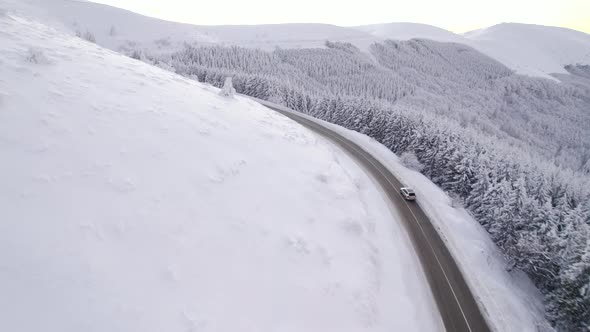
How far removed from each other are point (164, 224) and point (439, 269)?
1910cm

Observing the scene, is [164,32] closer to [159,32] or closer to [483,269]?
[159,32]

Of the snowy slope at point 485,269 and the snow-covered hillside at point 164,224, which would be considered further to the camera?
the snowy slope at point 485,269

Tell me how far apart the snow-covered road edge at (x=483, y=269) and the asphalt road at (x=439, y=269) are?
1.83ft

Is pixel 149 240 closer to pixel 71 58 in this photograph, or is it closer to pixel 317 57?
pixel 71 58

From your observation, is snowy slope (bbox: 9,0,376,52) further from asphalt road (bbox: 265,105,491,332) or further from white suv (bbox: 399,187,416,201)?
asphalt road (bbox: 265,105,491,332)

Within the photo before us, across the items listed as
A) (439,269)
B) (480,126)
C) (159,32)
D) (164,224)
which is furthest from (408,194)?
(159,32)

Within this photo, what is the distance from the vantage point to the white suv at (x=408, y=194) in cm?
3002

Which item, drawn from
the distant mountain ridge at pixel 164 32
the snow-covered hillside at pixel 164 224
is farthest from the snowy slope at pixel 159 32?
the snow-covered hillside at pixel 164 224

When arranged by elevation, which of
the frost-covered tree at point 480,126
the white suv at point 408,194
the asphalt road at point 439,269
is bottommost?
the asphalt road at point 439,269

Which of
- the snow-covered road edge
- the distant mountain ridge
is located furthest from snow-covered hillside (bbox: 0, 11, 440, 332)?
the distant mountain ridge

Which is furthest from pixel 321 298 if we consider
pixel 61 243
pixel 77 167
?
pixel 77 167

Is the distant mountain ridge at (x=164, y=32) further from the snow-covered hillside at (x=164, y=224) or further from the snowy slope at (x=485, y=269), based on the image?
the snowy slope at (x=485, y=269)

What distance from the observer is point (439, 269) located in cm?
2236

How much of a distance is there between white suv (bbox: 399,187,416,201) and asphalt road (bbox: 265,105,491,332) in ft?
1.44
